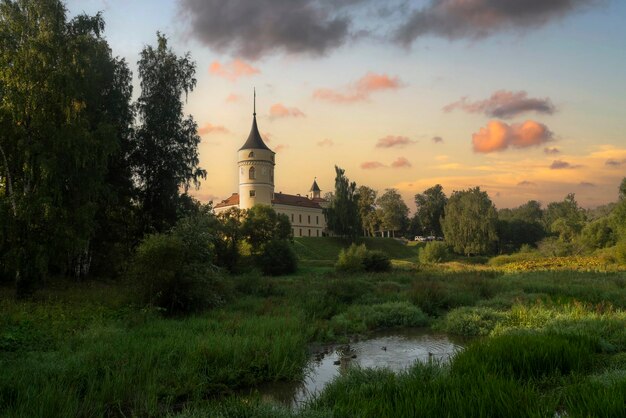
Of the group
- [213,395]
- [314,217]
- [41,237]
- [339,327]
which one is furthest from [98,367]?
[314,217]

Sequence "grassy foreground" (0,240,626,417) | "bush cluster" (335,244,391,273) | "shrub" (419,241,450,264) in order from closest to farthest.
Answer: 1. "grassy foreground" (0,240,626,417)
2. "bush cluster" (335,244,391,273)
3. "shrub" (419,241,450,264)

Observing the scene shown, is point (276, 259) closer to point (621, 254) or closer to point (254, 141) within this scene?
point (621, 254)

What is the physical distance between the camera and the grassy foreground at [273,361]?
6.23 metres

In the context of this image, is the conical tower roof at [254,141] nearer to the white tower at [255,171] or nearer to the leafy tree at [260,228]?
the white tower at [255,171]

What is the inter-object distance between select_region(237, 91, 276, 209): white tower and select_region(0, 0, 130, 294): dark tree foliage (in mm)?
53332

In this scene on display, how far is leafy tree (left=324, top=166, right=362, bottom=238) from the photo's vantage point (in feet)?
205

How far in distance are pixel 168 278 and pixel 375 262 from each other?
25.1 meters

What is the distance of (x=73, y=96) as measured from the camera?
745 inches

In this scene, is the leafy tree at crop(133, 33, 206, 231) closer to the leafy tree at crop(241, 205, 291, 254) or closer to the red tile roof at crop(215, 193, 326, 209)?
the leafy tree at crop(241, 205, 291, 254)

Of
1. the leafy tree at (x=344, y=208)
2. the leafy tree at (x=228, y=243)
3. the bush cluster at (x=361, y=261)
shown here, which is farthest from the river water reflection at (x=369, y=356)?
the leafy tree at (x=344, y=208)

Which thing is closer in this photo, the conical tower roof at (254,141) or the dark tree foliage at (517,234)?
the conical tower roof at (254,141)

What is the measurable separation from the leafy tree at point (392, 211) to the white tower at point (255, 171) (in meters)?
25.6

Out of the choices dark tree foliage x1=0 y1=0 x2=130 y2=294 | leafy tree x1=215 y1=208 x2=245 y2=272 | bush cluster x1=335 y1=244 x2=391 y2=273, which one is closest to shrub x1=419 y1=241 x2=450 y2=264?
bush cluster x1=335 y1=244 x2=391 y2=273

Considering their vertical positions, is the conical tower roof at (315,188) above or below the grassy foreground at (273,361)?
above
